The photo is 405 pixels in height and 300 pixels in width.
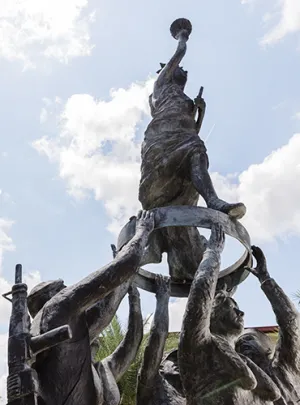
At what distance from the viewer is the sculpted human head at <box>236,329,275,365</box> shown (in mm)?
5789

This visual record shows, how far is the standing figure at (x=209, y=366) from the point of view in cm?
500

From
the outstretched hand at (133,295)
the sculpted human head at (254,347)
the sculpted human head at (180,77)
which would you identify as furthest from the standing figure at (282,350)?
the sculpted human head at (180,77)

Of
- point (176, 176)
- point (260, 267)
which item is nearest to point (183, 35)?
point (176, 176)

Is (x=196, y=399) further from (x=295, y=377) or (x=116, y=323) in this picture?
(x=116, y=323)

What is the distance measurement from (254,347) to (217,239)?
1.16 metres

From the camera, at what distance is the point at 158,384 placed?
5.74 meters

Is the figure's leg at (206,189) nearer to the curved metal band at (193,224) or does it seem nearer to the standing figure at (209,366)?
the curved metal band at (193,224)

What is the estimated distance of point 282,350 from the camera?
18.7 ft

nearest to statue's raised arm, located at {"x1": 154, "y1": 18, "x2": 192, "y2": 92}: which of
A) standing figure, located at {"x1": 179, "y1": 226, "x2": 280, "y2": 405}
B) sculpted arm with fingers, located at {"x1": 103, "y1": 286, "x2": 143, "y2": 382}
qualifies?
sculpted arm with fingers, located at {"x1": 103, "y1": 286, "x2": 143, "y2": 382}

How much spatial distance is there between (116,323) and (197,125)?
7.09 metres

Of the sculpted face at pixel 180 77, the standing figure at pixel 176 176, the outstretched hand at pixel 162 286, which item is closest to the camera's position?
the outstretched hand at pixel 162 286

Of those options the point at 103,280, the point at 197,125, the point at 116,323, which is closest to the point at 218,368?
the point at 103,280

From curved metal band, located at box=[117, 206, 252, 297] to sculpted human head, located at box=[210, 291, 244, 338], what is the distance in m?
0.64

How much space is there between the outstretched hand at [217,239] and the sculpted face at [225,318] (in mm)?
607
